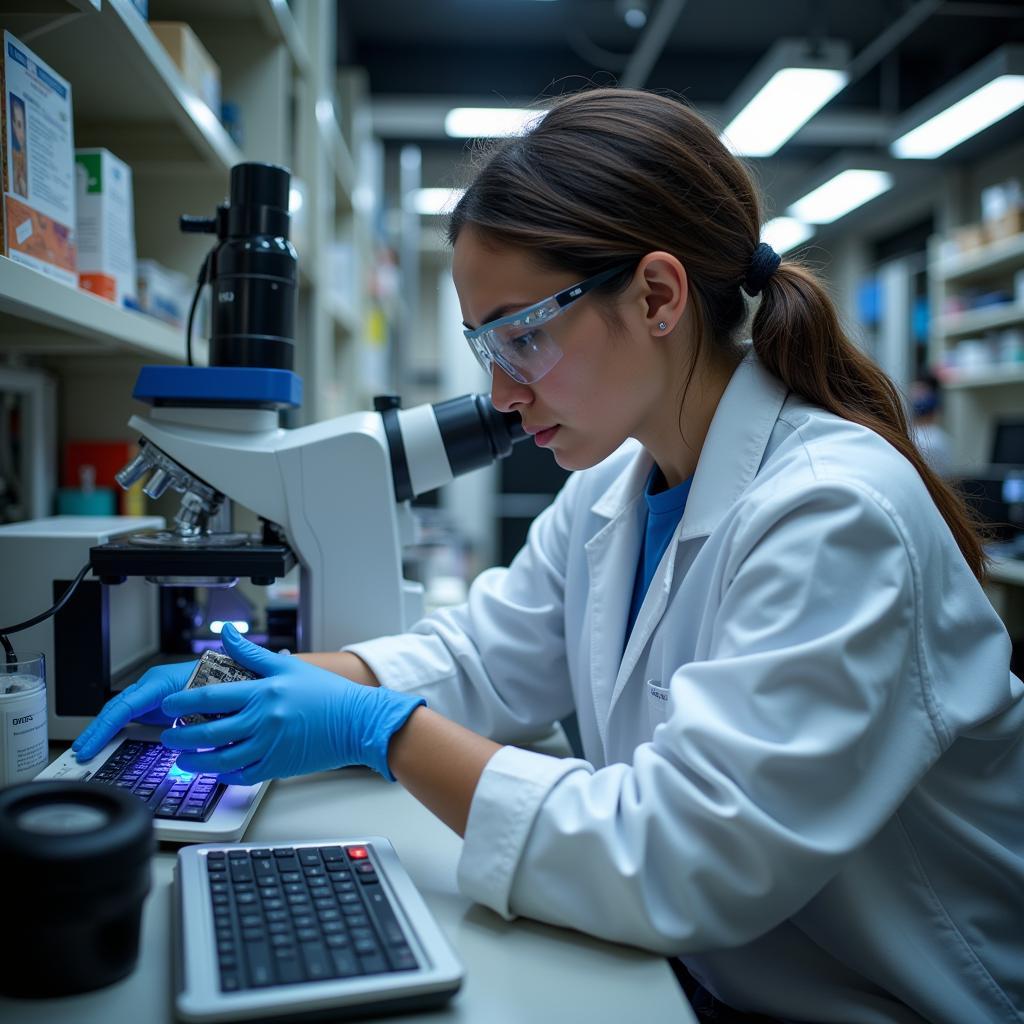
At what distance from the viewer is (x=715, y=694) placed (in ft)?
2.32

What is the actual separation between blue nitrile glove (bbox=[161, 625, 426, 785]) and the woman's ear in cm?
49

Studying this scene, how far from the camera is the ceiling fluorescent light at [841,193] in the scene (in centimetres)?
479

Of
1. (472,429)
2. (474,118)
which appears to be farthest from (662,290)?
(474,118)

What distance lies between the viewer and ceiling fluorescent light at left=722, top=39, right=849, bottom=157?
334cm

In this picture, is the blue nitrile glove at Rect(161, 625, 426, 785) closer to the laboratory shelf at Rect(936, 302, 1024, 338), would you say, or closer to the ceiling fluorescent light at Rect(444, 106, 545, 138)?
the ceiling fluorescent light at Rect(444, 106, 545, 138)

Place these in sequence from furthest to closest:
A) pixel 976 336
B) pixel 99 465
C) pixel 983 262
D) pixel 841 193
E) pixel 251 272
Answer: pixel 976 336
pixel 841 193
pixel 983 262
pixel 99 465
pixel 251 272

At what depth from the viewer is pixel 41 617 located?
1.00 m

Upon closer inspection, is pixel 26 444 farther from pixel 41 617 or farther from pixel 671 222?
pixel 671 222

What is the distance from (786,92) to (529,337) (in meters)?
3.23

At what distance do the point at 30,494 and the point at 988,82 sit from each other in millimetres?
3738

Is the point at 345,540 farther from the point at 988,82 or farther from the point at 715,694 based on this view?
the point at 988,82

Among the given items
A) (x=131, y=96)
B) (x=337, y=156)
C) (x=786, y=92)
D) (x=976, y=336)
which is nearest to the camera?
(x=131, y=96)

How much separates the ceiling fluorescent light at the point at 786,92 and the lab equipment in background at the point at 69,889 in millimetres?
3079

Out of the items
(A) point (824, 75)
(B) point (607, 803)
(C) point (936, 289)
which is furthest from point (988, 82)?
(B) point (607, 803)
